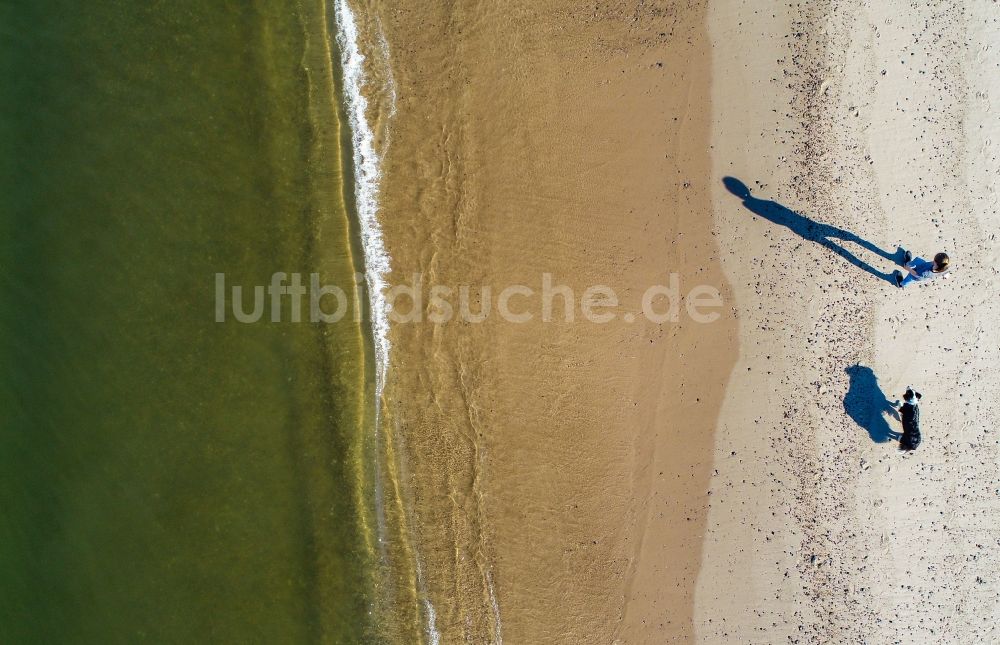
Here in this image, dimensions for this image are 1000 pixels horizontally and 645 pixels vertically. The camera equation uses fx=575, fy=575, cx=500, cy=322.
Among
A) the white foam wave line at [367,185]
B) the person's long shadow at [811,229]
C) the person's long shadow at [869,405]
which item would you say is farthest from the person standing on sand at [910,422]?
the white foam wave line at [367,185]

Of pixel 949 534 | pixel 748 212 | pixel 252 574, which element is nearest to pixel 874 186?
pixel 748 212

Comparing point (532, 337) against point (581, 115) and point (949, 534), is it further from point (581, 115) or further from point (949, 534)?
point (949, 534)

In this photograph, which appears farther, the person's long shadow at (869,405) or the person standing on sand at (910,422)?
the person's long shadow at (869,405)

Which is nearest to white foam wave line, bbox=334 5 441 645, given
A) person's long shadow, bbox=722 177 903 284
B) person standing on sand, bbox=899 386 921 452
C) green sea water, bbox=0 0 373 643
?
green sea water, bbox=0 0 373 643

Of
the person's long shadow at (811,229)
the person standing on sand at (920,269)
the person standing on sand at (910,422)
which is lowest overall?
the person standing on sand at (910,422)

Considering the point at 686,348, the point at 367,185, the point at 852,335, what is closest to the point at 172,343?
the point at 367,185

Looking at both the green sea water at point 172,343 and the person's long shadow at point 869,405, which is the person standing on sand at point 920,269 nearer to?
the person's long shadow at point 869,405
